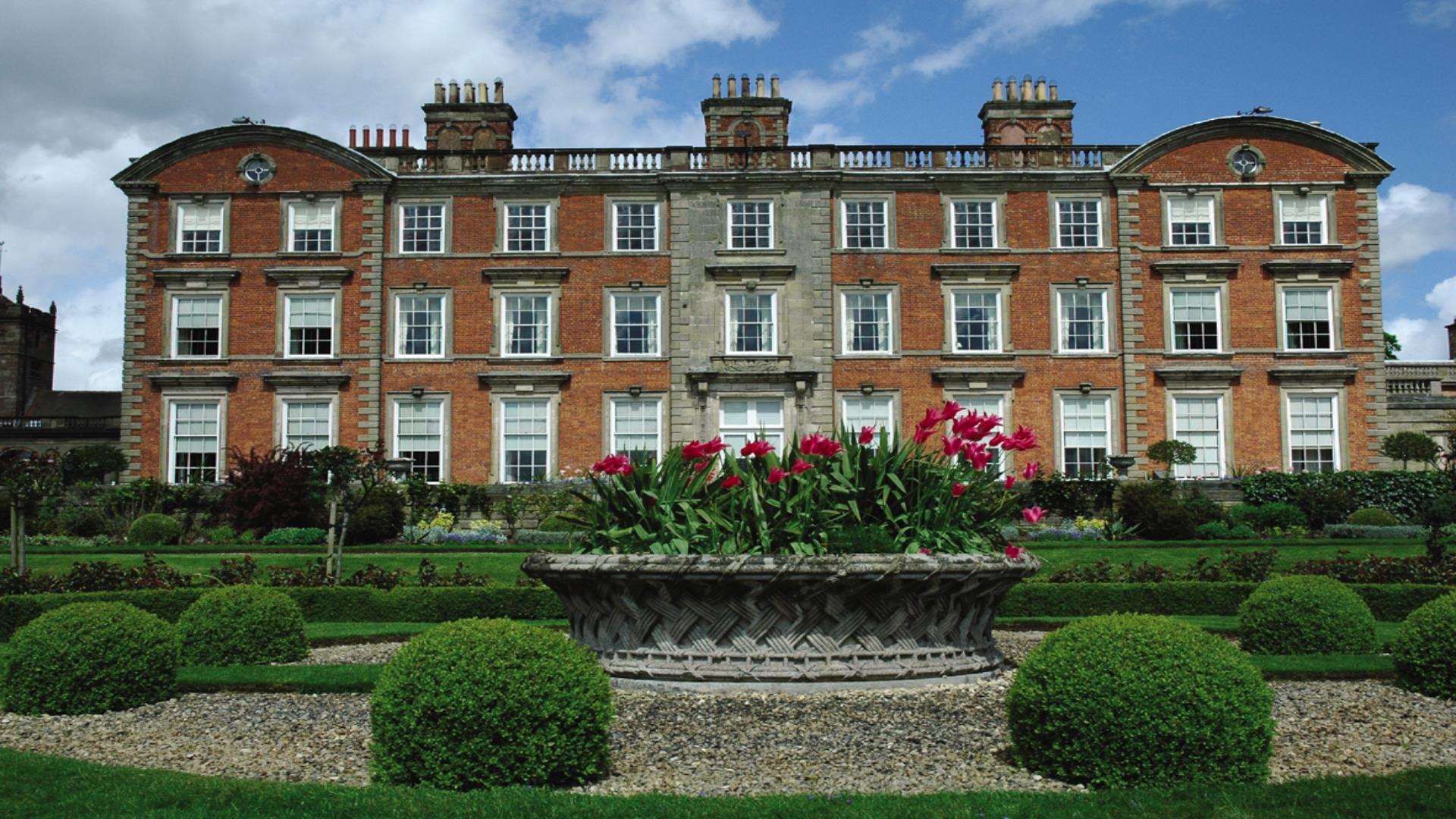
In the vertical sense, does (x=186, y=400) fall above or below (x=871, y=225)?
below

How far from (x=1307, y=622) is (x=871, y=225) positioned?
22792 millimetres

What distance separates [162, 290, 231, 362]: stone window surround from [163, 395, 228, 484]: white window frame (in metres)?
1.11

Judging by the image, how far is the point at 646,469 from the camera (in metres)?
10.3

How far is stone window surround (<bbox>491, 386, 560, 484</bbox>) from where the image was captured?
1288 inches

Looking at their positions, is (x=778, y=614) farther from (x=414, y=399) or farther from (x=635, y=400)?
(x=414, y=399)

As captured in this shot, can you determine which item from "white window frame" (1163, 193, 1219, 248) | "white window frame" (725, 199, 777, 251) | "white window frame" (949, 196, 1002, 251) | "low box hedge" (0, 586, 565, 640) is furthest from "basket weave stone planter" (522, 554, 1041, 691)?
"white window frame" (1163, 193, 1219, 248)

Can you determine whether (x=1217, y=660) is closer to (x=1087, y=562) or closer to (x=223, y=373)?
(x=1087, y=562)

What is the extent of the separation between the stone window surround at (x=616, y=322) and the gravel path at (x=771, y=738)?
23.2 meters

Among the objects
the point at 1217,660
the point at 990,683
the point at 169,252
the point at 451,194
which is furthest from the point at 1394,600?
the point at 169,252

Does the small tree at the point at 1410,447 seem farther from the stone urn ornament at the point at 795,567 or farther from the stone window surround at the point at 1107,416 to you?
the stone urn ornament at the point at 795,567

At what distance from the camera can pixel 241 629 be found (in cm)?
1188

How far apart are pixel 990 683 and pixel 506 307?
25.3 m

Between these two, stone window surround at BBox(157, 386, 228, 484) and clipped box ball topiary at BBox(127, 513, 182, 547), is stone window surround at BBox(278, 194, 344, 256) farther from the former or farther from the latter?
clipped box ball topiary at BBox(127, 513, 182, 547)

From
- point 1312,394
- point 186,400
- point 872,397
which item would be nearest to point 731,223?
point 872,397
